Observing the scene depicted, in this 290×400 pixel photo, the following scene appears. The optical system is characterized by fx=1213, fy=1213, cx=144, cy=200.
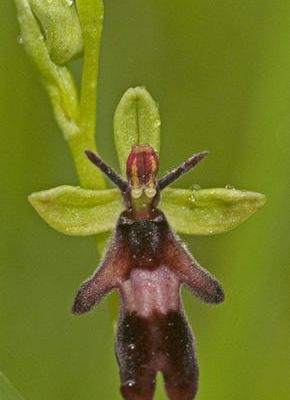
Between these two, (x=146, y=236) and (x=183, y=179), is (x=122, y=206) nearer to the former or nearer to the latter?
(x=146, y=236)

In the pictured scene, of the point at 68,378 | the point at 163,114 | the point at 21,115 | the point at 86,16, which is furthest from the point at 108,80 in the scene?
the point at 86,16

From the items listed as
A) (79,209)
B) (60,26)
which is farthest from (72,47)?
(79,209)

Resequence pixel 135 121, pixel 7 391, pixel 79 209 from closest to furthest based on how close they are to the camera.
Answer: pixel 7 391
pixel 79 209
pixel 135 121

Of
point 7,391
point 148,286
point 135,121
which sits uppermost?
point 135,121

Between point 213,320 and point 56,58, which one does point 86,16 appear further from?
point 213,320

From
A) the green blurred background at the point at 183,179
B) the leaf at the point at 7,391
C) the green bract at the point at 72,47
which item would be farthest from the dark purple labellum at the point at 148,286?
the green blurred background at the point at 183,179

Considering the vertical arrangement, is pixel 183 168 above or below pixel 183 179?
below

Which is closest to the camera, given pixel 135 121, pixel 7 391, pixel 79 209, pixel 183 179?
pixel 7 391
